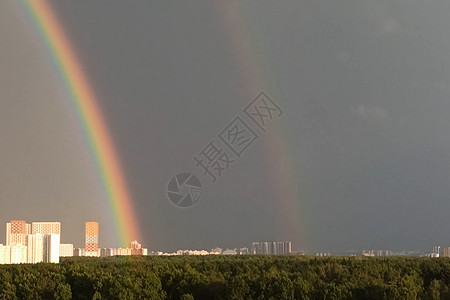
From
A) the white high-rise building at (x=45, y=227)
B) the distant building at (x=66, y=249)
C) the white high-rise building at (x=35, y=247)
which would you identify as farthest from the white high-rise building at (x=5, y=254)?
the white high-rise building at (x=45, y=227)

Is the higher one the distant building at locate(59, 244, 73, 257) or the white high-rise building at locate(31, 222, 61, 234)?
the white high-rise building at locate(31, 222, 61, 234)

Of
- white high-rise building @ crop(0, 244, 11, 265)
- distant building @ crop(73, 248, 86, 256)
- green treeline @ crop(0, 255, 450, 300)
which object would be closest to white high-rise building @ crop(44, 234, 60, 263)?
white high-rise building @ crop(0, 244, 11, 265)

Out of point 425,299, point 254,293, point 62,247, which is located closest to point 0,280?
point 254,293

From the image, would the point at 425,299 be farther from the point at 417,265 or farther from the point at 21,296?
the point at 21,296

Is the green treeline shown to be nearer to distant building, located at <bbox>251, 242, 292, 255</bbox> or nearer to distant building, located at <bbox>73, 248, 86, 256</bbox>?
distant building, located at <bbox>251, 242, 292, 255</bbox>

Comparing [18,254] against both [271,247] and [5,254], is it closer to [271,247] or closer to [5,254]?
[5,254]

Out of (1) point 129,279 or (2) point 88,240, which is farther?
(2) point 88,240

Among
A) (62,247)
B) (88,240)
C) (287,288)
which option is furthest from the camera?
(62,247)
